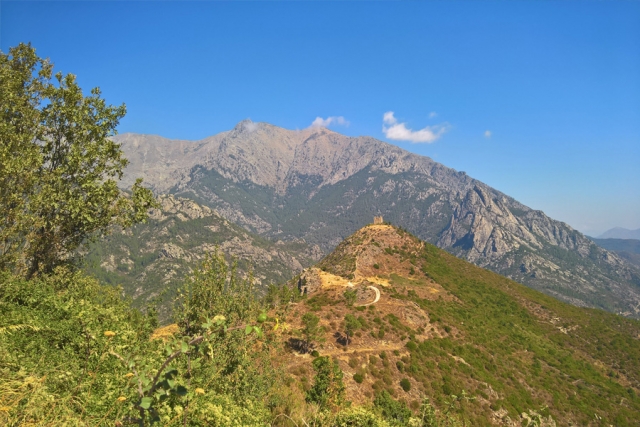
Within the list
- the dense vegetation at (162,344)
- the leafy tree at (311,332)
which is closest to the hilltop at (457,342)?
the dense vegetation at (162,344)

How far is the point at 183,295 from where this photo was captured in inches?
728

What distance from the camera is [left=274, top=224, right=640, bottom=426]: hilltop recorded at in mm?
42062

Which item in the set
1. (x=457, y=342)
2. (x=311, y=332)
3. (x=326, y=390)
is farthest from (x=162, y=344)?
(x=457, y=342)

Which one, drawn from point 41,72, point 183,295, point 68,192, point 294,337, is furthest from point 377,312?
point 41,72

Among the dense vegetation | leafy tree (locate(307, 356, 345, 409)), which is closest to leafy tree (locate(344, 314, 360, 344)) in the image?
the dense vegetation

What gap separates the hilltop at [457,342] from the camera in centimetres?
4206

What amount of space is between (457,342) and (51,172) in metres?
63.1

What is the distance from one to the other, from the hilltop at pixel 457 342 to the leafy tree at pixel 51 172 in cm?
1677

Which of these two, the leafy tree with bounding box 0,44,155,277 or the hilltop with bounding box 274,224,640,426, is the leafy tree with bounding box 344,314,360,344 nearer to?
the hilltop with bounding box 274,224,640,426

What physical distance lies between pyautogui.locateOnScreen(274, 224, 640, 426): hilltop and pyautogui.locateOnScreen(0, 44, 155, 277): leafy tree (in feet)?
55.0

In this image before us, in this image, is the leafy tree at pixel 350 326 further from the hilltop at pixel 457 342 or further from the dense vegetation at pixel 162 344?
the hilltop at pixel 457 342

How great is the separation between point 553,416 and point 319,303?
41.0 metres

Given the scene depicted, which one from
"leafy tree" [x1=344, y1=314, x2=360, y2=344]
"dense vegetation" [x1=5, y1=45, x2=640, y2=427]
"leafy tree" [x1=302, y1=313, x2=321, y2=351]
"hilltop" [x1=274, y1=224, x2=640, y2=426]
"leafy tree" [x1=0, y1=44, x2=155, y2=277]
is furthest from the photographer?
"leafy tree" [x1=344, y1=314, x2=360, y2=344]

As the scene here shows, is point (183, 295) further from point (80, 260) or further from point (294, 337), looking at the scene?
point (294, 337)
